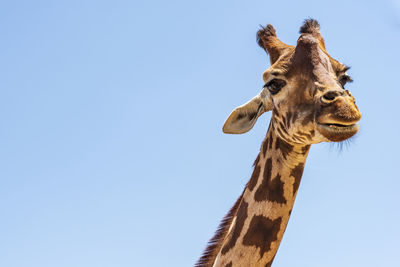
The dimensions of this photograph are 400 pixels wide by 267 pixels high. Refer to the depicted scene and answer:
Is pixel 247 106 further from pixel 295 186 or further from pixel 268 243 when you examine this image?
pixel 268 243

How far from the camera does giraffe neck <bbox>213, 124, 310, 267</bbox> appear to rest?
5496mm

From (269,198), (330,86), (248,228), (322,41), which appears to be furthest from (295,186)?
(322,41)

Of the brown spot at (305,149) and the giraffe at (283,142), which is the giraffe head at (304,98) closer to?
the giraffe at (283,142)

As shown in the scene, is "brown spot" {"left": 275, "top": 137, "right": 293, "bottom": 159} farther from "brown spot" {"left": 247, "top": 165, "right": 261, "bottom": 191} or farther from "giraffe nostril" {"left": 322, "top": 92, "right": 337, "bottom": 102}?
"giraffe nostril" {"left": 322, "top": 92, "right": 337, "bottom": 102}

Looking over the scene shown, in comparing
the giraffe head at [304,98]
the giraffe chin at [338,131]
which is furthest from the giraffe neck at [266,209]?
the giraffe chin at [338,131]

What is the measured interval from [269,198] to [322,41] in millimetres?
2188

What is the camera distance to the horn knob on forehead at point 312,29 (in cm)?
657

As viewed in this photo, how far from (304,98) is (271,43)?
1489mm

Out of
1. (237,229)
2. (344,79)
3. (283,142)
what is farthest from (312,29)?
(237,229)

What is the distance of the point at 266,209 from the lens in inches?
220

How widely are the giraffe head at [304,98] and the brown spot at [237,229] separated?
91cm

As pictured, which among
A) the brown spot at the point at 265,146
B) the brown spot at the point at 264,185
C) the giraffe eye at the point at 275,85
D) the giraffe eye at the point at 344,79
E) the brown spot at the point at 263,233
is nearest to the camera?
the brown spot at the point at 263,233

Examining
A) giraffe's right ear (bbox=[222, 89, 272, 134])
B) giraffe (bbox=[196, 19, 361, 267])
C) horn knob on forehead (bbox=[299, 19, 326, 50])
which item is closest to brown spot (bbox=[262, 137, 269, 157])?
giraffe (bbox=[196, 19, 361, 267])

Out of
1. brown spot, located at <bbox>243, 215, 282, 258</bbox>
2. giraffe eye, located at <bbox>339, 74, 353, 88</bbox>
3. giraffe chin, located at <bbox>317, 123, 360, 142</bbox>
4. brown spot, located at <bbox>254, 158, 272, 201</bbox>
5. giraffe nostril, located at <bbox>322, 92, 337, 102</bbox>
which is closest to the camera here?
giraffe chin, located at <bbox>317, 123, 360, 142</bbox>
